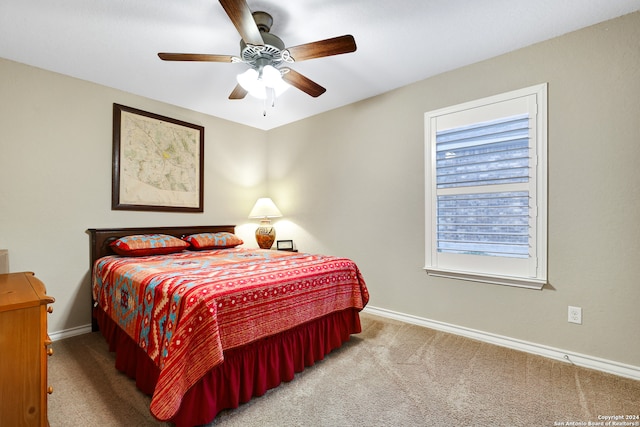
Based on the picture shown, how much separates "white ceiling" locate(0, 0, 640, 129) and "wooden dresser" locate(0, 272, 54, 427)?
1805 millimetres

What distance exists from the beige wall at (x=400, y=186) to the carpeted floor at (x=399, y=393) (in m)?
0.39

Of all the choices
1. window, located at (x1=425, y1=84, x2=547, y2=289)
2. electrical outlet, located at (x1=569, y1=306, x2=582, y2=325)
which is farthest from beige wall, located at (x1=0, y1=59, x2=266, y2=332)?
electrical outlet, located at (x1=569, y1=306, x2=582, y2=325)

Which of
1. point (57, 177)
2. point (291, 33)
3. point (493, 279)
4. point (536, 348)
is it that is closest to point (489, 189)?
point (493, 279)

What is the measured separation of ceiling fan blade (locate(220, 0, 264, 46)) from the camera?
4.98 ft

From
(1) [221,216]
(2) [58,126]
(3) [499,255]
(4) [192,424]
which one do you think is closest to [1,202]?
(2) [58,126]

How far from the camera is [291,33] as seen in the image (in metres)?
2.18

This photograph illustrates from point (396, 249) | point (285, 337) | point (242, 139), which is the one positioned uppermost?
point (242, 139)

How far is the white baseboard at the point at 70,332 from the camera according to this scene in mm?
2624

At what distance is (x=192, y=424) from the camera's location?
1.44 meters

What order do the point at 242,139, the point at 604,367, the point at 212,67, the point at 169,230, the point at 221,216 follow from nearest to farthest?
the point at 604,367, the point at 212,67, the point at 169,230, the point at 221,216, the point at 242,139

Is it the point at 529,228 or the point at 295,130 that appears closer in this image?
the point at 529,228

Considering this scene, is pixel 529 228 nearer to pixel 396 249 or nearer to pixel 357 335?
pixel 396 249

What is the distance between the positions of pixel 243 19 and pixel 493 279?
2619mm

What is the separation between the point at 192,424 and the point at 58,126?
2.78 m
